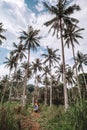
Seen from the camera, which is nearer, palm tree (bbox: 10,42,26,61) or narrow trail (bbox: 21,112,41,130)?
narrow trail (bbox: 21,112,41,130)

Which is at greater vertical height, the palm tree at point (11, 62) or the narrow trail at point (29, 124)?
the palm tree at point (11, 62)

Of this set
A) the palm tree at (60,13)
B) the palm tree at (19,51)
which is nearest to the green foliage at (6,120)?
the palm tree at (60,13)

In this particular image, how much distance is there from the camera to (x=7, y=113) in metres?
5.71

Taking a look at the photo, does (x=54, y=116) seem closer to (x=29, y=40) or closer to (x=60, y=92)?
(x=29, y=40)

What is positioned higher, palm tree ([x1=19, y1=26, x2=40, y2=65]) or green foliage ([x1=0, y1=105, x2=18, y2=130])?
palm tree ([x1=19, y1=26, x2=40, y2=65])

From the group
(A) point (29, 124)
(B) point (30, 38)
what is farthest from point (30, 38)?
(A) point (29, 124)

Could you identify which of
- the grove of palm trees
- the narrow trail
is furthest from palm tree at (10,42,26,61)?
the narrow trail

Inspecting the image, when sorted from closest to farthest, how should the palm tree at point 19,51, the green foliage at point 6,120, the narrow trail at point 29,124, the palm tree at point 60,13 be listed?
the green foliage at point 6,120 → the narrow trail at point 29,124 → the palm tree at point 60,13 → the palm tree at point 19,51

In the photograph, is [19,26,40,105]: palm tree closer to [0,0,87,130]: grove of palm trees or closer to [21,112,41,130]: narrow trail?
[0,0,87,130]: grove of palm trees

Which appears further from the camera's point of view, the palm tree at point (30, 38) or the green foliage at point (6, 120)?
the palm tree at point (30, 38)

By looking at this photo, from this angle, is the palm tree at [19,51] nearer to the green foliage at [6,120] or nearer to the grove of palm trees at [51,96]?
the grove of palm trees at [51,96]

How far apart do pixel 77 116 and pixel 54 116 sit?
11169 millimetres

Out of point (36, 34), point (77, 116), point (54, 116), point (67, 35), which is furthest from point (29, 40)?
point (77, 116)

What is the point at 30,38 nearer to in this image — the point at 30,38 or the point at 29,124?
the point at 30,38
